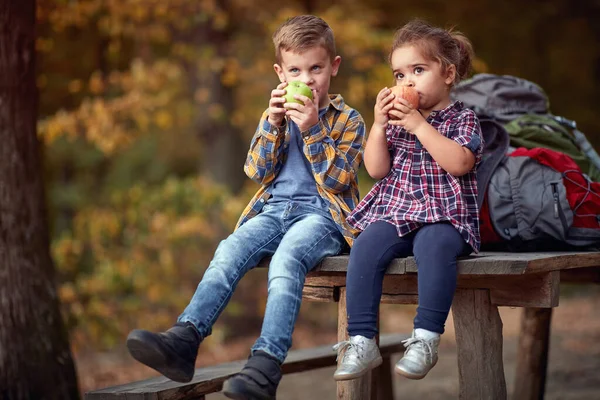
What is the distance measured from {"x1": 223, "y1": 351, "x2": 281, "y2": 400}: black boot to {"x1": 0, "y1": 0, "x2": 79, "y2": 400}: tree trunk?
179 centimetres

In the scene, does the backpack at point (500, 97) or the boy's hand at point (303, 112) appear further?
the backpack at point (500, 97)

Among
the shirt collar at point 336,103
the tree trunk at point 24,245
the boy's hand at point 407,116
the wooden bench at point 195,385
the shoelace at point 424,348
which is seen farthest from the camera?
the tree trunk at point 24,245

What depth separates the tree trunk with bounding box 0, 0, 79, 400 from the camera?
14.2 ft

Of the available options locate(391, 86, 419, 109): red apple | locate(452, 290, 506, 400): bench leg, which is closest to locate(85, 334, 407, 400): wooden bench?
locate(452, 290, 506, 400): bench leg

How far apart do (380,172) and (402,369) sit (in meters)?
0.87

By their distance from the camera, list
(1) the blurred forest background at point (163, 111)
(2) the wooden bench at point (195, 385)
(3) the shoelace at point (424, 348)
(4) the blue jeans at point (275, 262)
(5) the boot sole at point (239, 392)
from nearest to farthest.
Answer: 1. (5) the boot sole at point (239, 392)
2. (3) the shoelace at point (424, 348)
3. (4) the blue jeans at point (275, 262)
4. (2) the wooden bench at point (195, 385)
5. (1) the blurred forest background at point (163, 111)

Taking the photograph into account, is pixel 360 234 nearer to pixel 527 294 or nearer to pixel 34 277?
pixel 527 294

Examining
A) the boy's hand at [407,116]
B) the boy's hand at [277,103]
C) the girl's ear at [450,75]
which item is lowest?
the boy's hand at [407,116]

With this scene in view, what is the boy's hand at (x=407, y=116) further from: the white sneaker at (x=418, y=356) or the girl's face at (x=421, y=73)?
the white sneaker at (x=418, y=356)

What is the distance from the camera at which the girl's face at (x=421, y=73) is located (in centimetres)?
336

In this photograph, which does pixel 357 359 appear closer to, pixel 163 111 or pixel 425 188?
pixel 425 188

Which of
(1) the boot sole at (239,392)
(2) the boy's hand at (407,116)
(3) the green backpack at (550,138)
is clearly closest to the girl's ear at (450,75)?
(2) the boy's hand at (407,116)

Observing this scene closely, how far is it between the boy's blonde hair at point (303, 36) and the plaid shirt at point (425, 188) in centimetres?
48

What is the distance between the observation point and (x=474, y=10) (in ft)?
38.0
